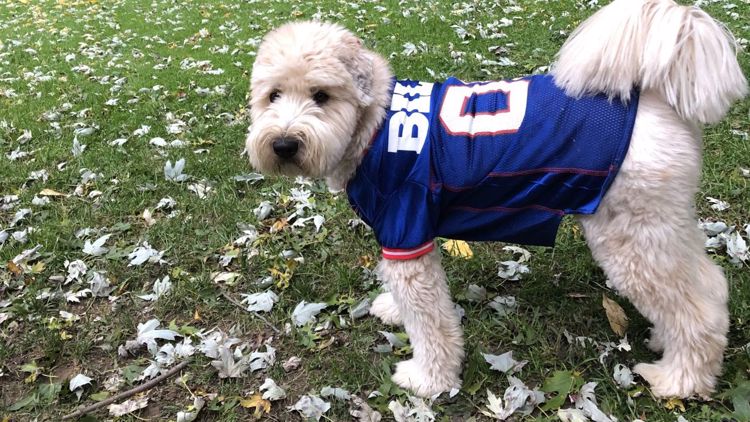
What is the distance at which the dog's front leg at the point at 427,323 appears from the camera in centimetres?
294

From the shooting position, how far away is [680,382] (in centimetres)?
290

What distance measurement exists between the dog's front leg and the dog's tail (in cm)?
123

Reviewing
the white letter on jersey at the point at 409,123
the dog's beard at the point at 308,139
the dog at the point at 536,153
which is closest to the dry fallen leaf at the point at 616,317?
the dog at the point at 536,153

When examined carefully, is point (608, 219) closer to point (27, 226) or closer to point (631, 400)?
point (631, 400)

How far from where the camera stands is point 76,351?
3.66 m

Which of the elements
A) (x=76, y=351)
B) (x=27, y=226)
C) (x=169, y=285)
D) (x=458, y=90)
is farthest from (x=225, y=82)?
(x=458, y=90)

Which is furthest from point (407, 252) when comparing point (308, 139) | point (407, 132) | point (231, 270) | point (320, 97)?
point (231, 270)

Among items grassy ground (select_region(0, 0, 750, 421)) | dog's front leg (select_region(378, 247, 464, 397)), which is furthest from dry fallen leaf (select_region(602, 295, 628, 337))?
dog's front leg (select_region(378, 247, 464, 397))

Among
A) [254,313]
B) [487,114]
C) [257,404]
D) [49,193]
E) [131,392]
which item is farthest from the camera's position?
[49,193]

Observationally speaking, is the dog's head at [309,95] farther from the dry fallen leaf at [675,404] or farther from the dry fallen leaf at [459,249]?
the dry fallen leaf at [675,404]

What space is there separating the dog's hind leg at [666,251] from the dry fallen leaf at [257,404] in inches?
77.5

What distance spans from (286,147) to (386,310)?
142 cm

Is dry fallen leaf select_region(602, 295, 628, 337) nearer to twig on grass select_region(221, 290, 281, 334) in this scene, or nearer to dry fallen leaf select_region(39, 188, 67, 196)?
twig on grass select_region(221, 290, 281, 334)

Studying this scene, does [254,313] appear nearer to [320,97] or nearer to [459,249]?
[459,249]
